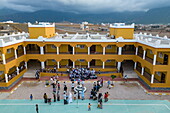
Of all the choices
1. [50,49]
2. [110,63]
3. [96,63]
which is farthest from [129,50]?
[50,49]

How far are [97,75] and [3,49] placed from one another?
50.6 feet

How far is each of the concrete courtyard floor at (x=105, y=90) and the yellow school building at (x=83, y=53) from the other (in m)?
2.22

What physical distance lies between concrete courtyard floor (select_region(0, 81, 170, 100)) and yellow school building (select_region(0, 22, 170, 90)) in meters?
2.22

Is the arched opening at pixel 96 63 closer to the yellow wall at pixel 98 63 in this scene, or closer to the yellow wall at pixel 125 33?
the yellow wall at pixel 98 63

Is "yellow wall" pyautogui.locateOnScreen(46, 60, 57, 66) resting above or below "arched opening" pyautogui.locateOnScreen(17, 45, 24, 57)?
below

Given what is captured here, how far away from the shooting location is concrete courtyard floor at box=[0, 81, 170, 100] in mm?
18641

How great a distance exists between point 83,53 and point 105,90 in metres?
9.44

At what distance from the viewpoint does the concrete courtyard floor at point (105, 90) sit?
1864 centimetres

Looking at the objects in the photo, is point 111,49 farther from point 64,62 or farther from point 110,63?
point 64,62

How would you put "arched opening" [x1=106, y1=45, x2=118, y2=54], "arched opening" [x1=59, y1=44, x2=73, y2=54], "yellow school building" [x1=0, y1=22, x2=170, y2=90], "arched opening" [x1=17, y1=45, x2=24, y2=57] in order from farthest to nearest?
"arched opening" [x1=106, y1=45, x2=118, y2=54], "arched opening" [x1=59, y1=44, x2=73, y2=54], "arched opening" [x1=17, y1=45, x2=24, y2=57], "yellow school building" [x1=0, y1=22, x2=170, y2=90]

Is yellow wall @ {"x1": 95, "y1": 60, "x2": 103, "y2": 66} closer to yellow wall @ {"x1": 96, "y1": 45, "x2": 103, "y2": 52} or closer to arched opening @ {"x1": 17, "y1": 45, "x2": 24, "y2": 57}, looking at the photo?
yellow wall @ {"x1": 96, "y1": 45, "x2": 103, "y2": 52}

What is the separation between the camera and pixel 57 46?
26.7 m

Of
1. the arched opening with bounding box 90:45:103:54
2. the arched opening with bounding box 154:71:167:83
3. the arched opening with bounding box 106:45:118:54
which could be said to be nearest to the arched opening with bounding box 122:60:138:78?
the arched opening with bounding box 106:45:118:54

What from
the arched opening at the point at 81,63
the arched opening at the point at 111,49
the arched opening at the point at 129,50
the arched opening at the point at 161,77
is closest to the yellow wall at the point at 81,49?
the arched opening at the point at 81,63
